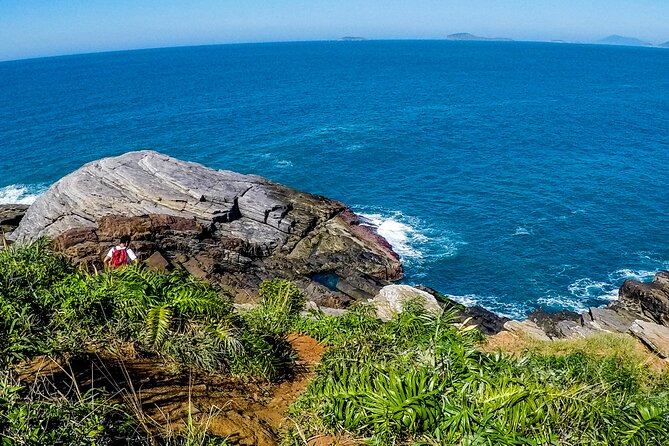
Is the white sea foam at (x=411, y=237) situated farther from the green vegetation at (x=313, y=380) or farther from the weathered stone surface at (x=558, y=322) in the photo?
the green vegetation at (x=313, y=380)

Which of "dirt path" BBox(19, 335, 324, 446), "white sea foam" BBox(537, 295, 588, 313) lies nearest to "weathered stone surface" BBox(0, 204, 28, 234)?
"dirt path" BBox(19, 335, 324, 446)

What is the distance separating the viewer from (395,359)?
365 inches

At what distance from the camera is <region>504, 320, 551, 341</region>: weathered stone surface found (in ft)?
75.6

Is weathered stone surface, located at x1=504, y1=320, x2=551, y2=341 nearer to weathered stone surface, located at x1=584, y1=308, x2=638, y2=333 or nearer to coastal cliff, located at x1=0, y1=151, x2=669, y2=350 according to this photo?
coastal cliff, located at x1=0, y1=151, x2=669, y2=350

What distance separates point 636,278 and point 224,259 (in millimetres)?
29635

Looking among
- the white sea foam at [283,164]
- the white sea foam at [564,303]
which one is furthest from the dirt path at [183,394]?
the white sea foam at [283,164]

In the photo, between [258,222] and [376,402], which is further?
[258,222]

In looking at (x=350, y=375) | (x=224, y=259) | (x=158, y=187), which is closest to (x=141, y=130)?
(x=158, y=187)

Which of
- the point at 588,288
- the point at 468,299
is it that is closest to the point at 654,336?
the point at 468,299

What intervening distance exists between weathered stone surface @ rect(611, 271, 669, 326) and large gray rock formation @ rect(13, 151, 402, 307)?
1438 centimetres

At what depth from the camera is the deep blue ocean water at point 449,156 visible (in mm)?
37594

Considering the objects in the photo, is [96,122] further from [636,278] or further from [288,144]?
[636,278]

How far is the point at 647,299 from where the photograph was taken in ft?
95.4

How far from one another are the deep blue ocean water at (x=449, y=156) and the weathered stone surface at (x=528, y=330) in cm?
580
